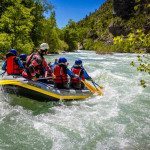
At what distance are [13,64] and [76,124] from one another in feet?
12.8

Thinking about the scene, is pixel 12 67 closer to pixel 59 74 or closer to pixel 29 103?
pixel 29 103

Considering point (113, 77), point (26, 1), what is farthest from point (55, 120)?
point (26, 1)

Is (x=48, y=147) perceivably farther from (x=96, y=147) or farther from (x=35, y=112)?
(x=35, y=112)

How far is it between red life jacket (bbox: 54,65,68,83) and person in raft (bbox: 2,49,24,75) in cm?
129

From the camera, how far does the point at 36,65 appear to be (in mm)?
13133

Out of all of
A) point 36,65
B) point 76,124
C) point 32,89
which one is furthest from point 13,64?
point 76,124

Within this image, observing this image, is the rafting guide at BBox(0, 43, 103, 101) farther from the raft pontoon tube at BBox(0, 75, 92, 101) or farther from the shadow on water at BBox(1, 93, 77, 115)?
the shadow on water at BBox(1, 93, 77, 115)

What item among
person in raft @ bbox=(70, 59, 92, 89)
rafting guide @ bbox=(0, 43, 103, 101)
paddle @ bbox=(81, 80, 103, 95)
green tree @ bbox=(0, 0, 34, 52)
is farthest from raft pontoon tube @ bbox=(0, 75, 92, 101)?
green tree @ bbox=(0, 0, 34, 52)

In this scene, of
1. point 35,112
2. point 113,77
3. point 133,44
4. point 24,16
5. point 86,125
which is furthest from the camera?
point 24,16

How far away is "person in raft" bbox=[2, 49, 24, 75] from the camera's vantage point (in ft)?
41.9

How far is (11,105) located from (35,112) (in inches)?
41.2

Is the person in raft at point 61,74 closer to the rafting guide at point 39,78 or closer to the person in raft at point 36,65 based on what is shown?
the rafting guide at point 39,78

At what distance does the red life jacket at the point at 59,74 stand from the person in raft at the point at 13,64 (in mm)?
1290

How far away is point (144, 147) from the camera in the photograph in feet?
27.5
